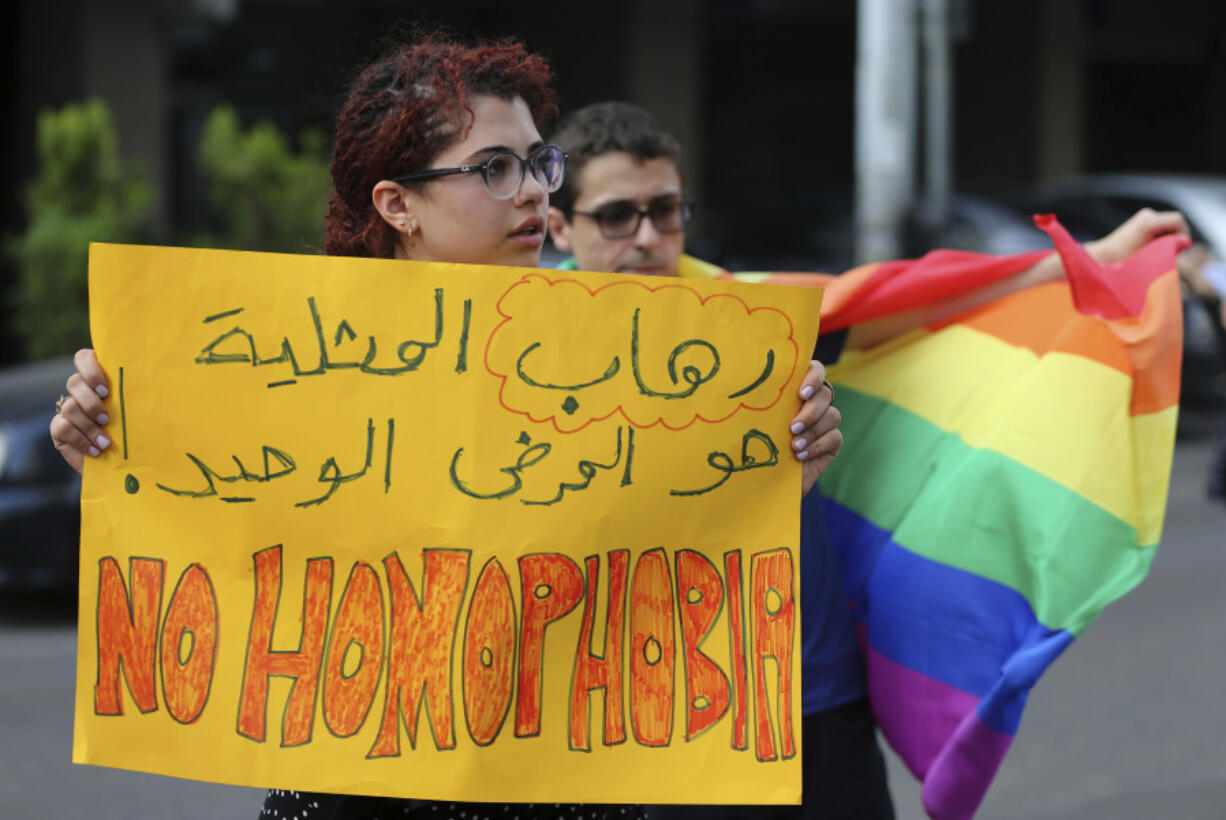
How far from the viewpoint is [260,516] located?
1840 mm

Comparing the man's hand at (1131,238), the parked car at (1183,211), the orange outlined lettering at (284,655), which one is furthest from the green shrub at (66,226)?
the orange outlined lettering at (284,655)

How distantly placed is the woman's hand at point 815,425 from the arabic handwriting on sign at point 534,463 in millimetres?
223

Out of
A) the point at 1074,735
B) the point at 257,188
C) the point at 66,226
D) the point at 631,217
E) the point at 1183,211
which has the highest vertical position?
the point at 257,188

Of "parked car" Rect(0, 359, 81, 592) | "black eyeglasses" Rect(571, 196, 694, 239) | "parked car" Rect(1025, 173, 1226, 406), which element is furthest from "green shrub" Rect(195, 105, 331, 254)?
"black eyeglasses" Rect(571, 196, 694, 239)

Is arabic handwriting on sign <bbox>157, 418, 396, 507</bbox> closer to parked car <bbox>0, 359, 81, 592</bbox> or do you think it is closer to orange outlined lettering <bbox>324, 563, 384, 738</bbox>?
orange outlined lettering <bbox>324, 563, 384, 738</bbox>

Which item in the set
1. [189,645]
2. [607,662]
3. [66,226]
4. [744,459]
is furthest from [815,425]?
[66,226]

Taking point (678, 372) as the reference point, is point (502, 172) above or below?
above

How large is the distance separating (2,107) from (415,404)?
→ 12.6 meters

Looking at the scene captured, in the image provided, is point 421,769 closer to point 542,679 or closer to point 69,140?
point 542,679

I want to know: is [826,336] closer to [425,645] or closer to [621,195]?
[621,195]

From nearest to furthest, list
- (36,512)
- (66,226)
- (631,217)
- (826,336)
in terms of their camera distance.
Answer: (826,336), (631,217), (36,512), (66,226)

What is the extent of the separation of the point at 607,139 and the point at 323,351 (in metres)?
1.08

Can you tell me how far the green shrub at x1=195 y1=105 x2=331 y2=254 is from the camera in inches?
405

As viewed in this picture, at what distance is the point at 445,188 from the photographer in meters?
1.86
